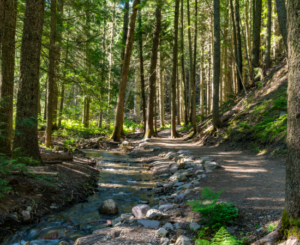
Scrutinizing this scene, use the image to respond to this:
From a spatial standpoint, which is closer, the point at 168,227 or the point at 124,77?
the point at 168,227

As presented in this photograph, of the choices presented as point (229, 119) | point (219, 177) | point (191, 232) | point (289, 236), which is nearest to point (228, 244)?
point (289, 236)

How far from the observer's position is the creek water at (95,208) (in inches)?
157

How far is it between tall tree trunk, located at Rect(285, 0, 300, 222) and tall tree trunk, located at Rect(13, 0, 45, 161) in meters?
5.28

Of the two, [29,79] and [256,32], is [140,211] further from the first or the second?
[256,32]

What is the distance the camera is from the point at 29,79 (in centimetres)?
551

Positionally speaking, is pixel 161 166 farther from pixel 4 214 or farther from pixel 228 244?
pixel 228 244

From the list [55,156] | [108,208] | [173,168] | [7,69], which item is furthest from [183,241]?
[7,69]

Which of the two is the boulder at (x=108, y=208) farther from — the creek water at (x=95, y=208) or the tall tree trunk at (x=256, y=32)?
the tall tree trunk at (x=256, y=32)

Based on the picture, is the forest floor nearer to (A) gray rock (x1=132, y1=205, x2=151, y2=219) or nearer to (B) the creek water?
(A) gray rock (x1=132, y1=205, x2=151, y2=219)

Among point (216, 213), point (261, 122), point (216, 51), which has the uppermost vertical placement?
point (216, 51)

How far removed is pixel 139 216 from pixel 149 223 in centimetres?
47

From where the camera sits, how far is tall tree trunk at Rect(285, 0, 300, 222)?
2283mm

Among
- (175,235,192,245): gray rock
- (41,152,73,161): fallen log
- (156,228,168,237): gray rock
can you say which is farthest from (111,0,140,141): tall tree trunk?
(175,235,192,245): gray rock

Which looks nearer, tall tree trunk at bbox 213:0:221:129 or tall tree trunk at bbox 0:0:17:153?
tall tree trunk at bbox 0:0:17:153
